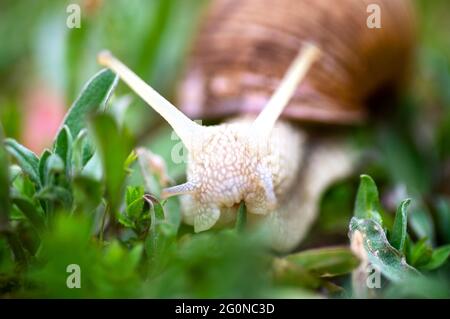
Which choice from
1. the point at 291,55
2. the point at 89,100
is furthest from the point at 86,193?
the point at 291,55

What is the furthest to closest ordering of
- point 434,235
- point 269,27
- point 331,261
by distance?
point 269,27
point 434,235
point 331,261

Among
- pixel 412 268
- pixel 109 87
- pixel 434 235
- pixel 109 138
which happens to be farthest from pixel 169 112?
pixel 434 235

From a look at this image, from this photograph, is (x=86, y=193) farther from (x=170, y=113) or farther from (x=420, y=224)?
(x=420, y=224)

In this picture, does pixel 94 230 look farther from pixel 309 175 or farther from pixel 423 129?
pixel 423 129

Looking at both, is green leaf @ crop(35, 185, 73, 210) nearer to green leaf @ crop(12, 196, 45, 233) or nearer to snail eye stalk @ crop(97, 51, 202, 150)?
green leaf @ crop(12, 196, 45, 233)

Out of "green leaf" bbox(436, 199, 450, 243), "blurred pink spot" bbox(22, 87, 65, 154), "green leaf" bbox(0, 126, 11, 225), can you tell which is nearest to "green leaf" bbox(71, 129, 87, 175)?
"green leaf" bbox(0, 126, 11, 225)
